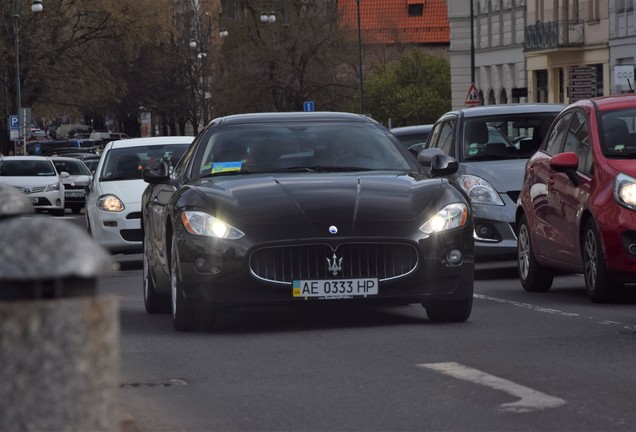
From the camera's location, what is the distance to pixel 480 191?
59.3ft

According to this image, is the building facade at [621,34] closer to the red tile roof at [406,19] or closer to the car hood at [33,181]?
the car hood at [33,181]

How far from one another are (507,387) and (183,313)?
145 inches

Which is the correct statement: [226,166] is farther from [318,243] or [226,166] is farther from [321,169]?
[318,243]

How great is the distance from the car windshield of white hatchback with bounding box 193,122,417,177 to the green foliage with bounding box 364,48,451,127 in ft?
283

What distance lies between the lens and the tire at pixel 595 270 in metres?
13.5

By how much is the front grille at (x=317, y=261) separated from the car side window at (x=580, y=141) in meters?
3.47

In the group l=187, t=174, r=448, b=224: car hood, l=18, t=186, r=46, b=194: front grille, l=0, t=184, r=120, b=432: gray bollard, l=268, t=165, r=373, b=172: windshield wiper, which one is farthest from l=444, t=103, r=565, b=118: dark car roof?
l=18, t=186, r=46, b=194: front grille

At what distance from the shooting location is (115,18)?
80.9 m

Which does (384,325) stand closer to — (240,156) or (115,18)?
(240,156)

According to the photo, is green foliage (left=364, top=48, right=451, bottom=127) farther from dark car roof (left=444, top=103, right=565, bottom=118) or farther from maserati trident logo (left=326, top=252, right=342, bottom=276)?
maserati trident logo (left=326, top=252, right=342, bottom=276)

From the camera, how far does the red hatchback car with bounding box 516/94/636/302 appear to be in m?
13.4

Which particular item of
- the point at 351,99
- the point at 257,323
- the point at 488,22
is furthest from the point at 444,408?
the point at 351,99

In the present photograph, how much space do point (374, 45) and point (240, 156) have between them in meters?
108

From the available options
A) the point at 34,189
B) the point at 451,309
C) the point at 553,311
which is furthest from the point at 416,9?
the point at 451,309
